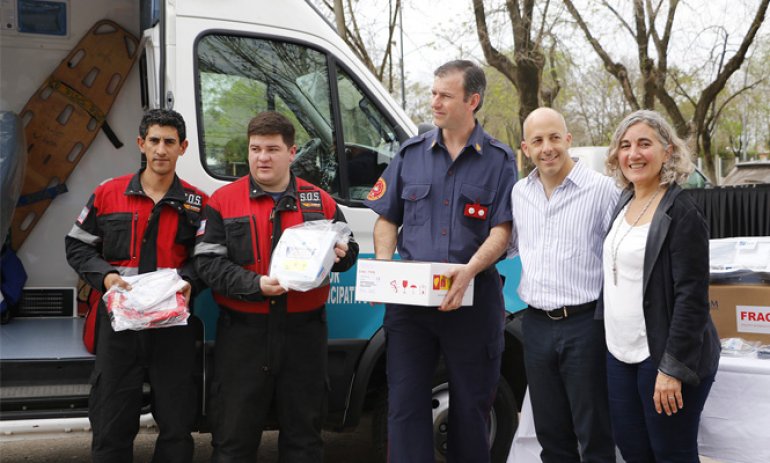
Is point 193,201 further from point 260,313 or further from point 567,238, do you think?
point 567,238

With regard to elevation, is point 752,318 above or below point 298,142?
below

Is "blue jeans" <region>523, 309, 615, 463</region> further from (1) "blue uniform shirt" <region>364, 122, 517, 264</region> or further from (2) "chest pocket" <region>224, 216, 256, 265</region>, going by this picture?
(2) "chest pocket" <region>224, 216, 256, 265</region>

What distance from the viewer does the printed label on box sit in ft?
12.3

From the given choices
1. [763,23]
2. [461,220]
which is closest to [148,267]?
[461,220]

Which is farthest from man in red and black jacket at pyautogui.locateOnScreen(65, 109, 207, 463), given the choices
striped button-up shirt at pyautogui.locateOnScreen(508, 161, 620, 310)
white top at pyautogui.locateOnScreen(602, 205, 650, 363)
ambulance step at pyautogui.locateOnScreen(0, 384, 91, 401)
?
white top at pyautogui.locateOnScreen(602, 205, 650, 363)

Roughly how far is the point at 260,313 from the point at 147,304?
48 cm

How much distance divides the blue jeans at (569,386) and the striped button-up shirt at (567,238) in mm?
104

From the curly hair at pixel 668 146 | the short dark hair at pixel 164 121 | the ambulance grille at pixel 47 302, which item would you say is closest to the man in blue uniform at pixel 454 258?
the curly hair at pixel 668 146

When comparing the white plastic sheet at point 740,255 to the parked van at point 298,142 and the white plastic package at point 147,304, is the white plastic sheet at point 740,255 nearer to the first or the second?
the parked van at point 298,142

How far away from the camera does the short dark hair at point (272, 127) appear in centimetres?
362

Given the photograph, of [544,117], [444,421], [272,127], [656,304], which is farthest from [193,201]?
[656,304]

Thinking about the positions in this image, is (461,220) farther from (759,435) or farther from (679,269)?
(759,435)

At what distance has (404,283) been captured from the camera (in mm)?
3326

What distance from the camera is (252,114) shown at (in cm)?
419
